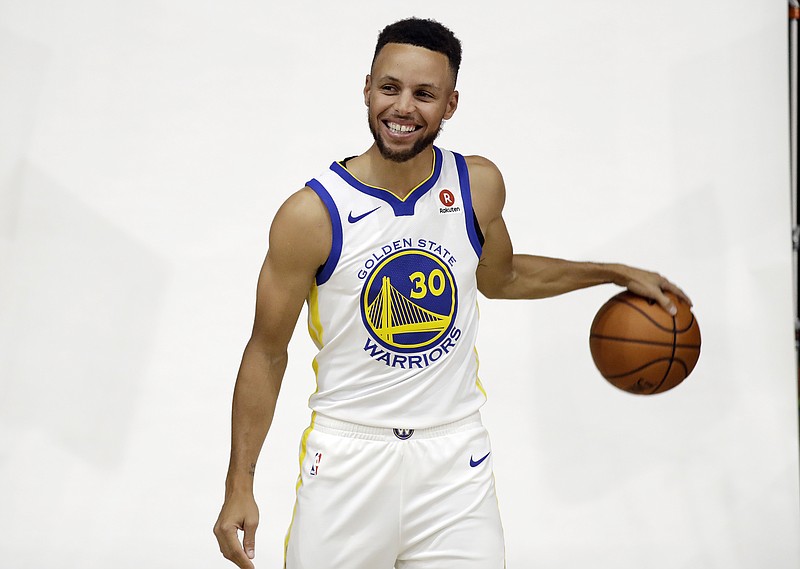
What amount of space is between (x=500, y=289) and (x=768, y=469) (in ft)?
9.48

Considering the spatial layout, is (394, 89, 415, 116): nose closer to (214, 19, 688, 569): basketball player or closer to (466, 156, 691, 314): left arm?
(214, 19, 688, 569): basketball player

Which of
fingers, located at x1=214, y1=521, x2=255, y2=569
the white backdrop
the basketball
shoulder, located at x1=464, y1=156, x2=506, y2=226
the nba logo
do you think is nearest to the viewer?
fingers, located at x1=214, y1=521, x2=255, y2=569

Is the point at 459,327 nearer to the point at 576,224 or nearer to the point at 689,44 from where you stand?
the point at 576,224

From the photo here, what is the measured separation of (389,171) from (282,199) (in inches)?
101

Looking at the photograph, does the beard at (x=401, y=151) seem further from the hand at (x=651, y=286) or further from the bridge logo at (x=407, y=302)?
the hand at (x=651, y=286)

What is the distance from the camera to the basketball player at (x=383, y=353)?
268 centimetres

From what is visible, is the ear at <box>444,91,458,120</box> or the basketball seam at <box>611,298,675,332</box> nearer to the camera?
the ear at <box>444,91,458,120</box>

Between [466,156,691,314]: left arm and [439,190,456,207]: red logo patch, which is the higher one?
[439,190,456,207]: red logo patch

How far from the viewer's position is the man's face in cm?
267

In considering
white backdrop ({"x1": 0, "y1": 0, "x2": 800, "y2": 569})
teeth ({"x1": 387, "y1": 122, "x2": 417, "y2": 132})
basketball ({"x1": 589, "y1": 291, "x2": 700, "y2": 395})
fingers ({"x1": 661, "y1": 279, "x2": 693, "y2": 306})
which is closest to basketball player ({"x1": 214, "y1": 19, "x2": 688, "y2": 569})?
teeth ({"x1": 387, "y1": 122, "x2": 417, "y2": 132})

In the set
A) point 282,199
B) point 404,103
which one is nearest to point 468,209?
point 404,103

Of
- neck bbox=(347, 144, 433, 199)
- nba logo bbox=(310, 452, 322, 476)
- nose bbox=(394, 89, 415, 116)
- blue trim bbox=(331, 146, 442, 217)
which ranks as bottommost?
nba logo bbox=(310, 452, 322, 476)

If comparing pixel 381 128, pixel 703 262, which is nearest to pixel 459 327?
pixel 381 128

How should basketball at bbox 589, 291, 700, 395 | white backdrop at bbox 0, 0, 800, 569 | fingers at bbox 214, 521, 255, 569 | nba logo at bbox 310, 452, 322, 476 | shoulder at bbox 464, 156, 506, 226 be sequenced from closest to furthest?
fingers at bbox 214, 521, 255, 569 < nba logo at bbox 310, 452, 322, 476 < shoulder at bbox 464, 156, 506, 226 < basketball at bbox 589, 291, 700, 395 < white backdrop at bbox 0, 0, 800, 569
